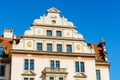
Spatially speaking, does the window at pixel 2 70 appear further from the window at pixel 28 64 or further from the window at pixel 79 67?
the window at pixel 79 67

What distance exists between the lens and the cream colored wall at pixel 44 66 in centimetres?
5663

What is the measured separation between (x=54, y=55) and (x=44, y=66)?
2551 mm

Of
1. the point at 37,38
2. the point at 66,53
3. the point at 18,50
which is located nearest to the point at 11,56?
the point at 18,50

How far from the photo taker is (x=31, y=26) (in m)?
60.3

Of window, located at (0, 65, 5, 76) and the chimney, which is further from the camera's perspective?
the chimney

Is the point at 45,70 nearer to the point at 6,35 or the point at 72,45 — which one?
the point at 72,45

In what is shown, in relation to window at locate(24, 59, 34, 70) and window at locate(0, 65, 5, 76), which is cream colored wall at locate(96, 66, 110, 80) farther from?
window at locate(0, 65, 5, 76)

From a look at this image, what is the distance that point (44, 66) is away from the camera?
57.9m

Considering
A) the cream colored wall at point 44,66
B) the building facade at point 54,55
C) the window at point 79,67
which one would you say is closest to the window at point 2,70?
the building facade at point 54,55

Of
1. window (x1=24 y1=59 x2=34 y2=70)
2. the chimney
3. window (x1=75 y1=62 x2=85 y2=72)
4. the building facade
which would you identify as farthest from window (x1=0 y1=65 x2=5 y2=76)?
window (x1=75 y1=62 x2=85 y2=72)

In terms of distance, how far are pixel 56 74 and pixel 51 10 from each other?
11562mm

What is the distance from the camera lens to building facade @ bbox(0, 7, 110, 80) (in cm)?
5703

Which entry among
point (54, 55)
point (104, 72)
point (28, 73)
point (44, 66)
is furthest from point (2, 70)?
point (104, 72)

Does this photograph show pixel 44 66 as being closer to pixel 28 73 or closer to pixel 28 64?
pixel 28 64
